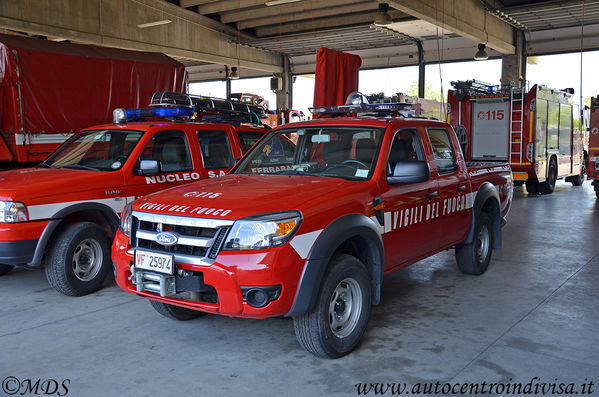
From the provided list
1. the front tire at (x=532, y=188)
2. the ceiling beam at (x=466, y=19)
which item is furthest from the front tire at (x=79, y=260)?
the front tire at (x=532, y=188)

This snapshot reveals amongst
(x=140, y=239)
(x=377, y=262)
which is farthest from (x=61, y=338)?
(x=377, y=262)

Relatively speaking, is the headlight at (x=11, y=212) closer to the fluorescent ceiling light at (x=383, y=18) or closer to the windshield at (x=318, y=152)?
the windshield at (x=318, y=152)

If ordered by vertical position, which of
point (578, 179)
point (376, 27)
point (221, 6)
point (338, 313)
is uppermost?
point (221, 6)

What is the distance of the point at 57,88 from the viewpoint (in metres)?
8.34

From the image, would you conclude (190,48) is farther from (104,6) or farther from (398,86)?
(398,86)

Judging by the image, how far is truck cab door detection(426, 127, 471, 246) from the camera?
509cm

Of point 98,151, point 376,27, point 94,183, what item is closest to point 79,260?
point 94,183

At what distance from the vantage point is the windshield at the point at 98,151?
5.98 meters

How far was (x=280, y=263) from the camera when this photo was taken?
3352mm

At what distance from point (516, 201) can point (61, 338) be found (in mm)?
11320

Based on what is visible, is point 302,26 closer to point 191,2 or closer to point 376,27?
point 376,27

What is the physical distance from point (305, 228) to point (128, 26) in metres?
15.3

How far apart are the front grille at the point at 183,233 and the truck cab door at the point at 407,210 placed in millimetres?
1396

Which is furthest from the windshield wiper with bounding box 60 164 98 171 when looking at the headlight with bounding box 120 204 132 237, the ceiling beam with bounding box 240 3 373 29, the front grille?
the ceiling beam with bounding box 240 3 373 29
